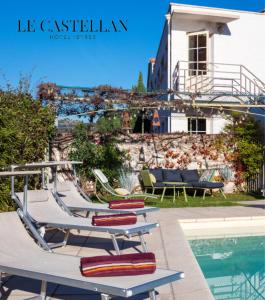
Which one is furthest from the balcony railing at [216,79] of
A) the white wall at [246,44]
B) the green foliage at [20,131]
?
the green foliage at [20,131]

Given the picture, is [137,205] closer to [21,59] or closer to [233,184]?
[21,59]

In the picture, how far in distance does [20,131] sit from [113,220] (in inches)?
135

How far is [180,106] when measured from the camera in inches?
542

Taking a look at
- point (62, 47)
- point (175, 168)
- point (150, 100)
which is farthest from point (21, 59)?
point (175, 168)

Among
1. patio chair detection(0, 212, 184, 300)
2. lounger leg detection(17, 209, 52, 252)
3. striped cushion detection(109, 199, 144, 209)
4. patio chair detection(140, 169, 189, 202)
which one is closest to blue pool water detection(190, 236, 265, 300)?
striped cushion detection(109, 199, 144, 209)

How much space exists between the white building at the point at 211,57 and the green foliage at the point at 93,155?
3.60 meters

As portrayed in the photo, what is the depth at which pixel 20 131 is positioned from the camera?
26.1 ft

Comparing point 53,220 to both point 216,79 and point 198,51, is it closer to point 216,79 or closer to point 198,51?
point 216,79

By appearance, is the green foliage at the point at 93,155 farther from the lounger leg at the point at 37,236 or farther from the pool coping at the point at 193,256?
the lounger leg at the point at 37,236

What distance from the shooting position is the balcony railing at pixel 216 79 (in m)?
16.5

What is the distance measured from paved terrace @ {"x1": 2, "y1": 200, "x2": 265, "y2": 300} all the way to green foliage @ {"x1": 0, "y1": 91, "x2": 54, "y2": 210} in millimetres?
1480

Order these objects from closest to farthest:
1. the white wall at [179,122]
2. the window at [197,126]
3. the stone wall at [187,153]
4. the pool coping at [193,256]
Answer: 1. the pool coping at [193,256]
2. the stone wall at [187,153]
3. the white wall at [179,122]
4. the window at [197,126]

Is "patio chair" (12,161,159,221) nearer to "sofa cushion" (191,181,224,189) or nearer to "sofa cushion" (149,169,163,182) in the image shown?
"sofa cushion" (191,181,224,189)

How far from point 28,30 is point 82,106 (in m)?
2.72
